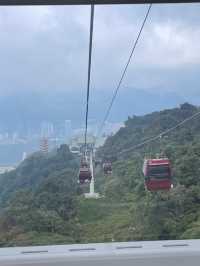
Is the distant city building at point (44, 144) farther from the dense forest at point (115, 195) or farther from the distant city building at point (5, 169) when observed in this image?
the distant city building at point (5, 169)

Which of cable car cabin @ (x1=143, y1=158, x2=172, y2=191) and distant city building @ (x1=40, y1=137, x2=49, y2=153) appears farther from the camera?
cable car cabin @ (x1=143, y1=158, x2=172, y2=191)

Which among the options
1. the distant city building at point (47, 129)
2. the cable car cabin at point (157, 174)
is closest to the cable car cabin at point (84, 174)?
Answer: the distant city building at point (47, 129)

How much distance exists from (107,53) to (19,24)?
2.18 feet

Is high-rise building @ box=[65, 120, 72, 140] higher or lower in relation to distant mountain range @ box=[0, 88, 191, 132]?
lower

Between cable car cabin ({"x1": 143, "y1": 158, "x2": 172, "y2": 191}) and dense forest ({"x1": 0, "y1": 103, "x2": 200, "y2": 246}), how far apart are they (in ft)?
0.14

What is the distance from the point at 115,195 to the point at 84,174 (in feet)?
0.96

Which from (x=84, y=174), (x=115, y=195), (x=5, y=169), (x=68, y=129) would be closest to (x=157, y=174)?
(x=115, y=195)

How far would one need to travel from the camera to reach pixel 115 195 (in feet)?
10.5

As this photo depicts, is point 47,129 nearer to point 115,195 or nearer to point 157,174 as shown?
point 115,195

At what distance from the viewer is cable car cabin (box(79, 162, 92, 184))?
3170 millimetres

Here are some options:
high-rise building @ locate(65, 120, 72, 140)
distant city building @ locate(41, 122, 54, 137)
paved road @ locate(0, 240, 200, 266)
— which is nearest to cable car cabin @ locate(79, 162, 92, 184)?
high-rise building @ locate(65, 120, 72, 140)

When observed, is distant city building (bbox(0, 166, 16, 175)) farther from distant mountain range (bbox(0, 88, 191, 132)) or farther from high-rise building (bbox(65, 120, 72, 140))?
high-rise building (bbox(65, 120, 72, 140))

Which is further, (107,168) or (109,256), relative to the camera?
(107,168)

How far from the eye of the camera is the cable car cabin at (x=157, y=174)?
3258mm
